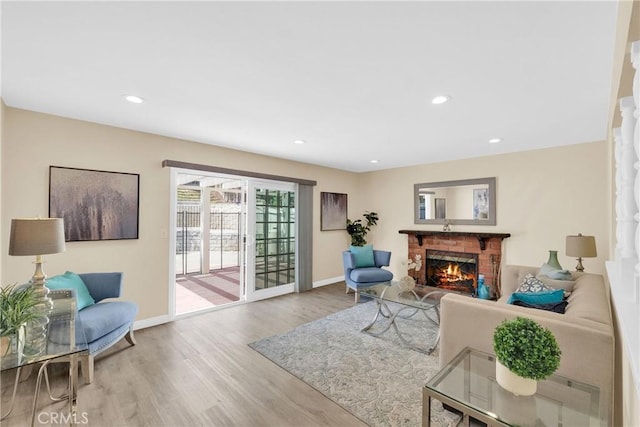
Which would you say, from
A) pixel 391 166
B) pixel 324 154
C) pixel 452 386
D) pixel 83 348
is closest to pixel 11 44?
pixel 83 348

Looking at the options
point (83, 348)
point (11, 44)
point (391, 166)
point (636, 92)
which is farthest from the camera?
point (391, 166)

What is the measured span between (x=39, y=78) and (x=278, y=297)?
12.9ft

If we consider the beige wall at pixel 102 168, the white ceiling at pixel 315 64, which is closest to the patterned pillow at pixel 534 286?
the white ceiling at pixel 315 64

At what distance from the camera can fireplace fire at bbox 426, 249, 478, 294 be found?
492 cm

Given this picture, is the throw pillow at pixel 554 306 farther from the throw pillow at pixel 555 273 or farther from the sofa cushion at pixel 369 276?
the sofa cushion at pixel 369 276

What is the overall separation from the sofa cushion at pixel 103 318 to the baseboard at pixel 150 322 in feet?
2.22

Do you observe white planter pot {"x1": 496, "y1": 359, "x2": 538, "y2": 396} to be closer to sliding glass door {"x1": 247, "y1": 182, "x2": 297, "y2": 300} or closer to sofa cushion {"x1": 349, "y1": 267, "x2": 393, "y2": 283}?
sofa cushion {"x1": 349, "y1": 267, "x2": 393, "y2": 283}

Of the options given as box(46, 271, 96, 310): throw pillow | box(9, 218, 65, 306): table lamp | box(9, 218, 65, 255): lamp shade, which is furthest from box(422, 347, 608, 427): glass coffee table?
box(46, 271, 96, 310): throw pillow

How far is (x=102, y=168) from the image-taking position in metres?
3.18

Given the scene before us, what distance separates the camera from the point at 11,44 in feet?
5.62

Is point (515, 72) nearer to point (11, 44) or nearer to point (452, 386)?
point (452, 386)

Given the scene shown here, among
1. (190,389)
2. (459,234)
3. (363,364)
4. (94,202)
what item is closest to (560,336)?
(363,364)

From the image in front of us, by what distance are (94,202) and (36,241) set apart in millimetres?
1015

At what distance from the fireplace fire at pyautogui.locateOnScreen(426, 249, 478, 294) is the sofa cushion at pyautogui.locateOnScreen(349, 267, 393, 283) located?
3.83 feet
